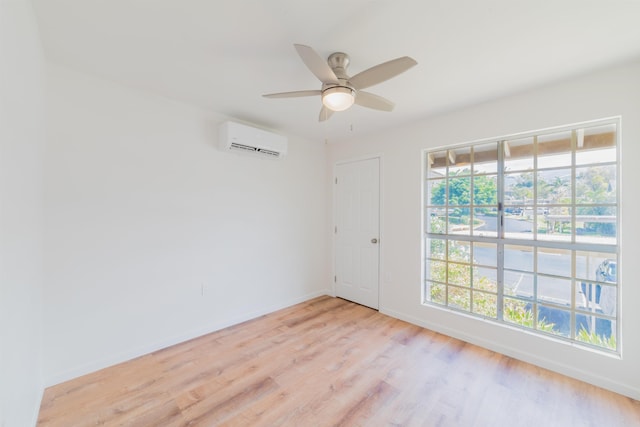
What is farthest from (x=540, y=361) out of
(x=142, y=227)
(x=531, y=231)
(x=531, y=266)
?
(x=142, y=227)

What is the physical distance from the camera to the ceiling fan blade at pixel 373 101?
1.81 m

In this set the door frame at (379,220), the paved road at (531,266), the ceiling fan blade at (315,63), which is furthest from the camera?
the door frame at (379,220)

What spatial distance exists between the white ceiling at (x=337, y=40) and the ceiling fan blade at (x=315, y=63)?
9.4 inches

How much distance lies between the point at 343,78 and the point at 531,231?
2.18 meters

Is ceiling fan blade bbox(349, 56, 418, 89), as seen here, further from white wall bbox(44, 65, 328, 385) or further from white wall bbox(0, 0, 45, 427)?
white wall bbox(44, 65, 328, 385)

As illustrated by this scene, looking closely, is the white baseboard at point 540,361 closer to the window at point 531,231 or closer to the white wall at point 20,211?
the window at point 531,231

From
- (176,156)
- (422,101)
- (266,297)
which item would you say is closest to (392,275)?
(266,297)

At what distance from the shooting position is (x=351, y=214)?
3.71 metres

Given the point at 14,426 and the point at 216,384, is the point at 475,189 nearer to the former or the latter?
the point at 216,384

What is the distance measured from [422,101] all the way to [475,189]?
3.50 ft

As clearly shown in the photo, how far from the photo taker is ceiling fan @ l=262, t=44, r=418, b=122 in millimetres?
1445

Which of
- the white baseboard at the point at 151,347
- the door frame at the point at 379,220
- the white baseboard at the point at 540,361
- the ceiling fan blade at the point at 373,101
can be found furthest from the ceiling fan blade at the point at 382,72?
the white baseboard at the point at 151,347

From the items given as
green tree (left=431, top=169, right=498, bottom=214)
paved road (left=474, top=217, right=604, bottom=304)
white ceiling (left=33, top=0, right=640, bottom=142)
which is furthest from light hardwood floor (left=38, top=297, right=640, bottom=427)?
white ceiling (left=33, top=0, right=640, bottom=142)

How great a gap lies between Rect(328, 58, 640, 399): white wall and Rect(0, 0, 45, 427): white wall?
3046mm
